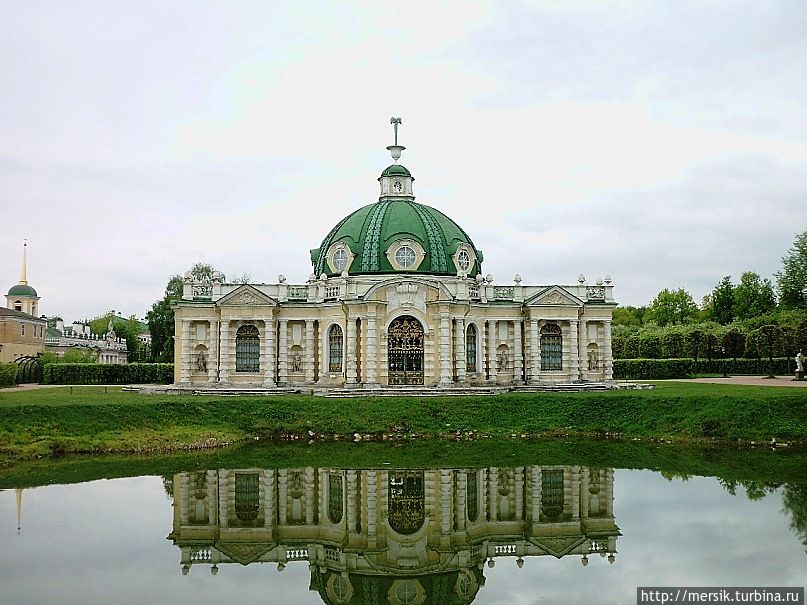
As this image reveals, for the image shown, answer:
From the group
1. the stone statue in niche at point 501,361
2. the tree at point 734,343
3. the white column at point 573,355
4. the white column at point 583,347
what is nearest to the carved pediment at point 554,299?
the white column at point 573,355

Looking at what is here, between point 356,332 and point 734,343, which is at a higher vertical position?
point 356,332

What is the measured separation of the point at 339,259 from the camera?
50.9 metres

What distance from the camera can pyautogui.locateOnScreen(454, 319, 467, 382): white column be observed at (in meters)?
47.2

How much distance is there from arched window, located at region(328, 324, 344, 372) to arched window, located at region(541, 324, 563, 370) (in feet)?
40.5

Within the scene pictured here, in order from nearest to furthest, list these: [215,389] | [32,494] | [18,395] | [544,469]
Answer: [32,494] < [544,469] < [18,395] < [215,389]

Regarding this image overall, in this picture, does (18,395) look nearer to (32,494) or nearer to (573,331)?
(32,494)

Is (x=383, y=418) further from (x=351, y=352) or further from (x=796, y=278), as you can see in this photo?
(x=796, y=278)

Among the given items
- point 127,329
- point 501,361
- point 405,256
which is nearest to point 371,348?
point 405,256

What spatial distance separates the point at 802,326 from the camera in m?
55.4

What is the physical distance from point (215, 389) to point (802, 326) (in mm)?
38737

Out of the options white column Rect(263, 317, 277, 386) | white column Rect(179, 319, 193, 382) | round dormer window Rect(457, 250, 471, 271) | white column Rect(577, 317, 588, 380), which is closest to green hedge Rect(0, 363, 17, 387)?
white column Rect(179, 319, 193, 382)

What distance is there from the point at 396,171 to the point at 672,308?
5790 cm

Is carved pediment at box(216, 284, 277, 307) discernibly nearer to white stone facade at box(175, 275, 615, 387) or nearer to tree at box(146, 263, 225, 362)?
white stone facade at box(175, 275, 615, 387)

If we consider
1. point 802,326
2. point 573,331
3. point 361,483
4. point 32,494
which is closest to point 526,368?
point 573,331
